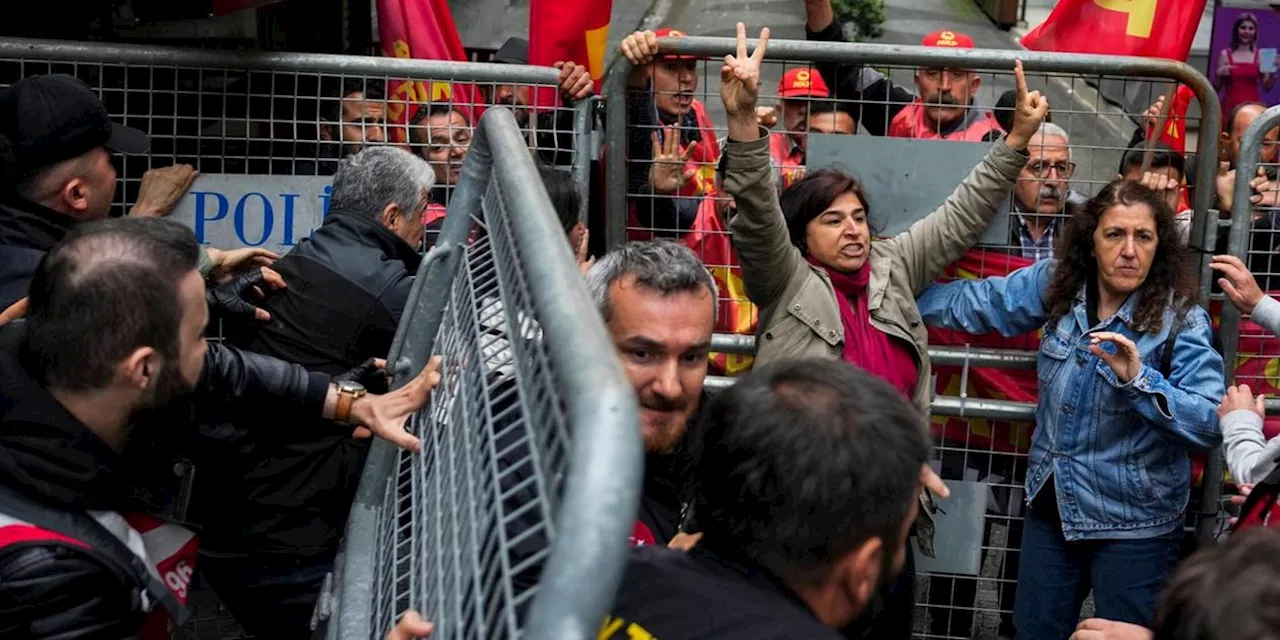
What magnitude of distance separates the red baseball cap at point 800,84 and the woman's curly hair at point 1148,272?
98 centimetres

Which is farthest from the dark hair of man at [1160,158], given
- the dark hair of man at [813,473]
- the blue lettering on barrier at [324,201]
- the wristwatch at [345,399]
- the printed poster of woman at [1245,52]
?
the printed poster of woman at [1245,52]

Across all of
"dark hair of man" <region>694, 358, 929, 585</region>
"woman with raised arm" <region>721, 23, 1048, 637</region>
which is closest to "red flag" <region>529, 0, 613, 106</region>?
"woman with raised arm" <region>721, 23, 1048, 637</region>

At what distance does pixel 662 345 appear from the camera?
9.30 ft

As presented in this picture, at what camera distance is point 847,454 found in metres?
1.76

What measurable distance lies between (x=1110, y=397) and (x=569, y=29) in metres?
2.22

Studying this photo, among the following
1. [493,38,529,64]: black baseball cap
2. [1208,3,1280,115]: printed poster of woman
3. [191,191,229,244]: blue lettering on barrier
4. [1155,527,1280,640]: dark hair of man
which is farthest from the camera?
[1208,3,1280,115]: printed poster of woman

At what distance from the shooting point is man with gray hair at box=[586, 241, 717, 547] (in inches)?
108

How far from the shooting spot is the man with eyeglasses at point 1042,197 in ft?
14.6

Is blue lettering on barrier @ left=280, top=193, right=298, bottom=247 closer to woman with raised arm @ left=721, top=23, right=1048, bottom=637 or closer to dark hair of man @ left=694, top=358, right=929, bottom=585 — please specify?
woman with raised arm @ left=721, top=23, right=1048, bottom=637

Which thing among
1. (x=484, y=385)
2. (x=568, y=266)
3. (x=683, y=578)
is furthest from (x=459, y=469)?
(x=568, y=266)

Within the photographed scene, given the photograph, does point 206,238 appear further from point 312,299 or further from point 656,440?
point 656,440

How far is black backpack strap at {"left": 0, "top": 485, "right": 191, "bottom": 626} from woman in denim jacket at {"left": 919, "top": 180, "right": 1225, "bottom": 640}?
9.13 feet

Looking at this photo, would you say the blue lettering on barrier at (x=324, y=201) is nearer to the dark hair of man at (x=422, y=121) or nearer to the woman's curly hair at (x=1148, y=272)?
the dark hair of man at (x=422, y=121)

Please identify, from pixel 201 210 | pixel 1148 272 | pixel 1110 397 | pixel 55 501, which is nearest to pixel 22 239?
pixel 201 210
